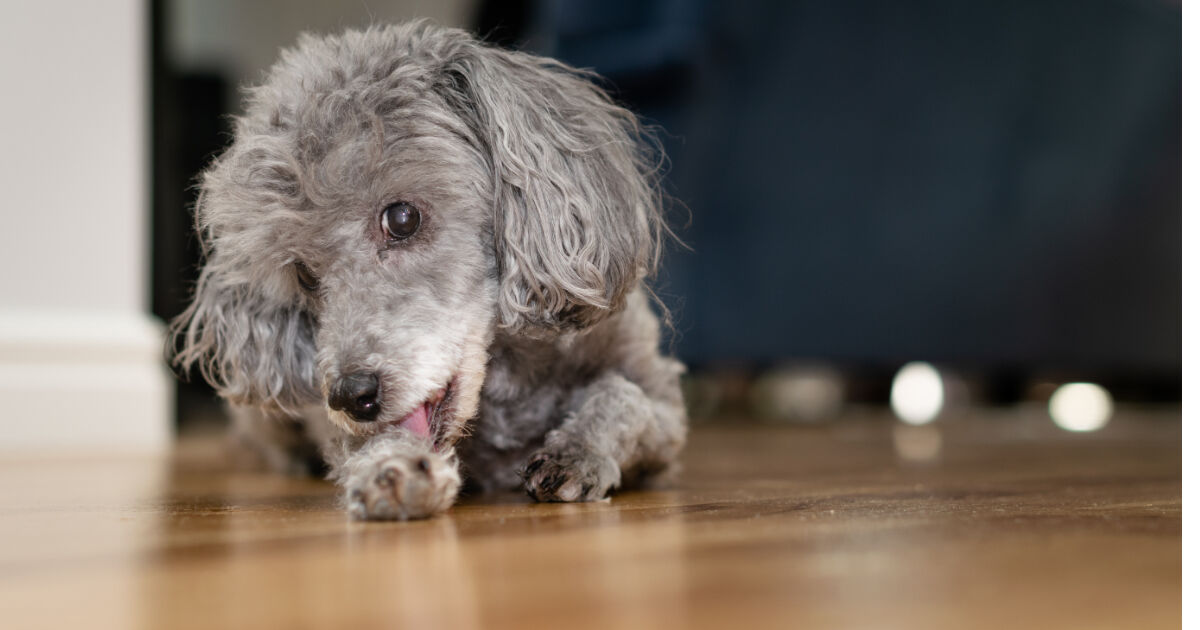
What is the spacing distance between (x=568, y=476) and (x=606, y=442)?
0.37 ft

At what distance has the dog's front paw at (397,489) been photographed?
3.94 feet

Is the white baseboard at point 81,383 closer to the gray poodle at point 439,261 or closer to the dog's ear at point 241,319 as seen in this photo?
the dog's ear at point 241,319

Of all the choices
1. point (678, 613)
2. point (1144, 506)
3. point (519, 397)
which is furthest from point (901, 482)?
point (678, 613)

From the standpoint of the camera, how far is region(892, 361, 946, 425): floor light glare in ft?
18.0

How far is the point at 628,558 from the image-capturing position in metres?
0.94

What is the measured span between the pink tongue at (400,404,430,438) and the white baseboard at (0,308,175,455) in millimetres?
1810

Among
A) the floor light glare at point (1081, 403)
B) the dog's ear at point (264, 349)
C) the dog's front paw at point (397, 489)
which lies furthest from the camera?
the floor light glare at point (1081, 403)

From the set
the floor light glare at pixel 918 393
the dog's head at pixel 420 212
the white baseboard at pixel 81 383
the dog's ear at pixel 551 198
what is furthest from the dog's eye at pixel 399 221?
the floor light glare at pixel 918 393

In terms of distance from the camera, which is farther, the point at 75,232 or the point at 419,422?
the point at 75,232

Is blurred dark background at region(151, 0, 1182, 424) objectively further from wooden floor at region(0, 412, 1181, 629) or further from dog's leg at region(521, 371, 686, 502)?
wooden floor at region(0, 412, 1181, 629)

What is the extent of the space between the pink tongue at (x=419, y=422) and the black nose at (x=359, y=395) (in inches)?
2.2

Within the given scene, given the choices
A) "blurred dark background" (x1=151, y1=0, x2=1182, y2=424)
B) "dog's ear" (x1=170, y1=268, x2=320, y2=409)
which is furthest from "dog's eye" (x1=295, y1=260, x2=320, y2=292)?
"blurred dark background" (x1=151, y1=0, x2=1182, y2=424)

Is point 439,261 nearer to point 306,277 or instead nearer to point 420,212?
point 420,212

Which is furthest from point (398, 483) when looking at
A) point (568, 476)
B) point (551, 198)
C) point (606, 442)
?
point (551, 198)
